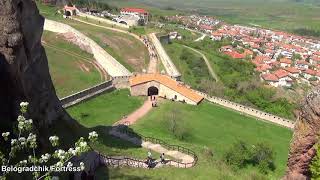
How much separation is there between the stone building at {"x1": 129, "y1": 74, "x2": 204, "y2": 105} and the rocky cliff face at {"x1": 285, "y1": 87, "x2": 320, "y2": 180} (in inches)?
1416

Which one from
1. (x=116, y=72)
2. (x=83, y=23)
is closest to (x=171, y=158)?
(x=116, y=72)

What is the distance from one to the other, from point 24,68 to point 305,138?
1304 cm

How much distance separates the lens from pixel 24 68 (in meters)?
21.5

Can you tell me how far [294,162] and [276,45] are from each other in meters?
172

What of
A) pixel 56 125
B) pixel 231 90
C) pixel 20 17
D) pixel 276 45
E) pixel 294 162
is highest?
pixel 20 17

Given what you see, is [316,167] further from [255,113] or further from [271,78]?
[271,78]

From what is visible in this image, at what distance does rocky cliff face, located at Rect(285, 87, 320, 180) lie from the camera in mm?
14977

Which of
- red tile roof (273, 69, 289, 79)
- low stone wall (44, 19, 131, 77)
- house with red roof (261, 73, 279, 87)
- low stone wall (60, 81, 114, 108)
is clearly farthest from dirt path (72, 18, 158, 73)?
red tile roof (273, 69, 289, 79)

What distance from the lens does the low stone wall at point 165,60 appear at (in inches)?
2424

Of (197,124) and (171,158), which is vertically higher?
(171,158)

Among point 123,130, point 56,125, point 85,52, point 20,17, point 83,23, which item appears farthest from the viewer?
point 83,23

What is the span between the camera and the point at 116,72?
2346 inches

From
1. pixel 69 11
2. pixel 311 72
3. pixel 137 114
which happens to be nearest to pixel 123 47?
pixel 137 114

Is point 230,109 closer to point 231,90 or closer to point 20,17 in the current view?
point 231,90
